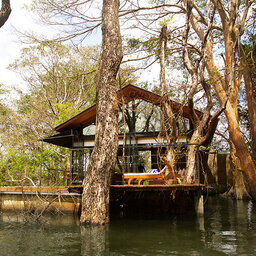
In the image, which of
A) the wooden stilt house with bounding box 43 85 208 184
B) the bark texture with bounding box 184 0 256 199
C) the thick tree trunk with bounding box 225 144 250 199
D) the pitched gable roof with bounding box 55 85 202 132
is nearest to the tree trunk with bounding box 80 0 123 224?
the pitched gable roof with bounding box 55 85 202 132

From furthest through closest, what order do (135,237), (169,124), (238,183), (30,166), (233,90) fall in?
(30,166) → (238,183) → (233,90) → (169,124) → (135,237)

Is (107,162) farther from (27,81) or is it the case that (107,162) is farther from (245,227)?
(27,81)

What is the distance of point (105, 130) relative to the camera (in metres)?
8.48

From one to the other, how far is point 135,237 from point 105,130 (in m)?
2.94

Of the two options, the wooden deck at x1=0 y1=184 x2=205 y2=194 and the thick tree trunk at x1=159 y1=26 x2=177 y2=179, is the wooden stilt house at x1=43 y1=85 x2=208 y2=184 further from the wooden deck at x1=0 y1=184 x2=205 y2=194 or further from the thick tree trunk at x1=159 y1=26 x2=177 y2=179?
the wooden deck at x1=0 y1=184 x2=205 y2=194

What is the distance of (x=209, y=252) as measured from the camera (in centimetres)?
548

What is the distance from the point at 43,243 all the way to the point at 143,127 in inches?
287

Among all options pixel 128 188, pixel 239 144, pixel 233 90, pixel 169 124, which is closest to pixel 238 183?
pixel 239 144

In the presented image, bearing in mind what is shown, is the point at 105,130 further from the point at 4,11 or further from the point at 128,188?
the point at 4,11

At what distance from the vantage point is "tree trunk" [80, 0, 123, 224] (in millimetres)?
7965

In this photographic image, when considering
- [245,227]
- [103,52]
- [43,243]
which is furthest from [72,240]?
[103,52]

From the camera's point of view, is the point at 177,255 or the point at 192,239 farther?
the point at 192,239

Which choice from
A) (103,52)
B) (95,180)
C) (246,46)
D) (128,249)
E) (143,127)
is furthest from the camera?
(246,46)

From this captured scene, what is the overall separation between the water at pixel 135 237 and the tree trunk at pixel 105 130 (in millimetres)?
617
